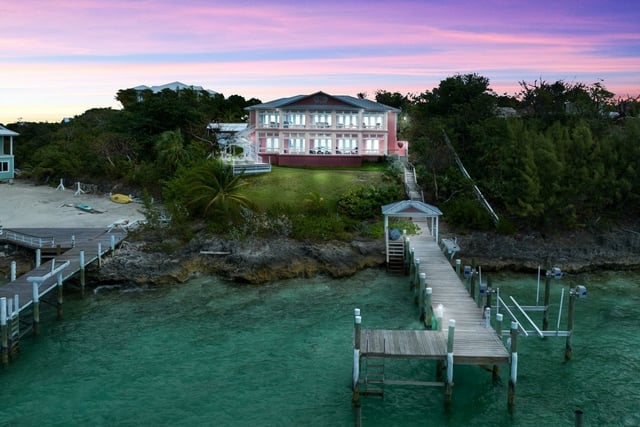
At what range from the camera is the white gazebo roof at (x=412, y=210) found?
33.7 m

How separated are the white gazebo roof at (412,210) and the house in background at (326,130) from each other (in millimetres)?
18639

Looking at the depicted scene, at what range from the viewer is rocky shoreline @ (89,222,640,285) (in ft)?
104

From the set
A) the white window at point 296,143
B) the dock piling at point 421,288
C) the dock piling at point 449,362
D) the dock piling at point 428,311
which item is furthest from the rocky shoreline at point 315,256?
the white window at point 296,143

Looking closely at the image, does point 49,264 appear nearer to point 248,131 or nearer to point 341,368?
point 341,368

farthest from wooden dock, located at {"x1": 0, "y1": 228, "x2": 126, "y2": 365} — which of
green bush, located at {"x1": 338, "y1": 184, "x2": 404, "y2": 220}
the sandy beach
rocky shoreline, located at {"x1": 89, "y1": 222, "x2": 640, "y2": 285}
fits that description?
green bush, located at {"x1": 338, "y1": 184, "x2": 404, "y2": 220}

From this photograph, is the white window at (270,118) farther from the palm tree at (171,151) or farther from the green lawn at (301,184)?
the palm tree at (171,151)

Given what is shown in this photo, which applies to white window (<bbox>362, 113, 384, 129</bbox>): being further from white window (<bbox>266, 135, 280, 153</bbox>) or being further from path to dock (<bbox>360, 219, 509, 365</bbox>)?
path to dock (<bbox>360, 219, 509, 365</bbox>)

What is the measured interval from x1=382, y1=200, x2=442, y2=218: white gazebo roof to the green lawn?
6166mm

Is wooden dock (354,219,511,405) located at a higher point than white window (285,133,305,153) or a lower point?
lower

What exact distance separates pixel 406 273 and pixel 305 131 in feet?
79.0

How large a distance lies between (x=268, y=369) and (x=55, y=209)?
3273 centimetres

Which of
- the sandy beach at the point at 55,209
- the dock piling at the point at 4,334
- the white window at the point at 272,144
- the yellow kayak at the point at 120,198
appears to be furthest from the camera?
the white window at the point at 272,144

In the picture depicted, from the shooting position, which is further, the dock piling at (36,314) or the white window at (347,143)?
the white window at (347,143)

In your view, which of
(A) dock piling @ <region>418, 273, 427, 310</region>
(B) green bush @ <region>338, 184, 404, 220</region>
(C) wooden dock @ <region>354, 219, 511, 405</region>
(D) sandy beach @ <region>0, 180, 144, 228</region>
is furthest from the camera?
(D) sandy beach @ <region>0, 180, 144, 228</region>
